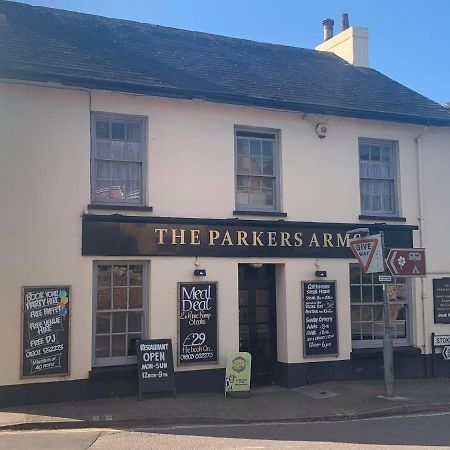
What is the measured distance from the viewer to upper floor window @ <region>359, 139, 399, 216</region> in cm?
1363

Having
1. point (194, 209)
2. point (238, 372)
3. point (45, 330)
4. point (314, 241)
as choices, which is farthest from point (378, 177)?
point (45, 330)

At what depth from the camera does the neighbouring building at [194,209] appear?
10664mm

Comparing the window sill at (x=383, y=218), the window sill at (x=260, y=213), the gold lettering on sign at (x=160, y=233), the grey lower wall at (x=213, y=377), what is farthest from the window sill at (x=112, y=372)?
the window sill at (x=383, y=218)

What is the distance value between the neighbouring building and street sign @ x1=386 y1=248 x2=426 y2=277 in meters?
2.00

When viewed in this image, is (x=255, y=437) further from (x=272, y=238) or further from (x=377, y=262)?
(x=272, y=238)

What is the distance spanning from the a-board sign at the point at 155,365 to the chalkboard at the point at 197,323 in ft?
1.26

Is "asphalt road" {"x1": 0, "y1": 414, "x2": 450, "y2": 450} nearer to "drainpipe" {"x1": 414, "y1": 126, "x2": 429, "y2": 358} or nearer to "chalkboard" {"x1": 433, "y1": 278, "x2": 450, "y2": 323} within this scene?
"drainpipe" {"x1": 414, "y1": 126, "x2": 429, "y2": 358}

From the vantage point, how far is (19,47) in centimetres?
1151

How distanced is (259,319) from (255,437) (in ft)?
14.4

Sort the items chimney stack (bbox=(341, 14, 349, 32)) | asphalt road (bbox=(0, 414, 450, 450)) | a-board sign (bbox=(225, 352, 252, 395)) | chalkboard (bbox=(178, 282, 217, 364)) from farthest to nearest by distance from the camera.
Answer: chimney stack (bbox=(341, 14, 349, 32)) < chalkboard (bbox=(178, 282, 217, 364)) < a-board sign (bbox=(225, 352, 252, 395)) < asphalt road (bbox=(0, 414, 450, 450))

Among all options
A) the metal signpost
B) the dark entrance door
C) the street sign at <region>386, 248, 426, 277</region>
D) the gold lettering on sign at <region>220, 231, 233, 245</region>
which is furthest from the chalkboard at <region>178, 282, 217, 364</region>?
the street sign at <region>386, 248, 426, 277</region>

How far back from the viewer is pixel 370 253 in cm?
1089

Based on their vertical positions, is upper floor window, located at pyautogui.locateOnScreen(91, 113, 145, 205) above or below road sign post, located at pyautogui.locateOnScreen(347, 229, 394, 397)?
above

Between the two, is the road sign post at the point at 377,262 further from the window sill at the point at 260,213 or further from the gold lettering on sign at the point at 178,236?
the gold lettering on sign at the point at 178,236
